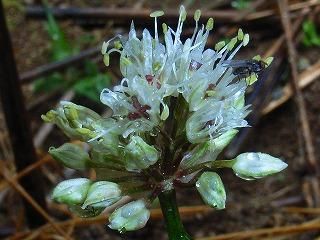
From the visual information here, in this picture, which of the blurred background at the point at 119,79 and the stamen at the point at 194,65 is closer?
the stamen at the point at 194,65

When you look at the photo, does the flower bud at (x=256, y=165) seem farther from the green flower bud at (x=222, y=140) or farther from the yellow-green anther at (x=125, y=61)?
the yellow-green anther at (x=125, y=61)

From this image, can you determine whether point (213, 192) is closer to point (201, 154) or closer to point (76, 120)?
point (201, 154)

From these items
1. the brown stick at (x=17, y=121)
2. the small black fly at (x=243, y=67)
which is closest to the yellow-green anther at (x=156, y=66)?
the small black fly at (x=243, y=67)

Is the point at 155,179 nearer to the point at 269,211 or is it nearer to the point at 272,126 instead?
the point at 269,211

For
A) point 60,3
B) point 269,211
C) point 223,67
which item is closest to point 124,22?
point 60,3

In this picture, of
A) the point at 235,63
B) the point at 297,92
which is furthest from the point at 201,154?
the point at 297,92

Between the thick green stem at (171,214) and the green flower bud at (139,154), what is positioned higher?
the green flower bud at (139,154)
